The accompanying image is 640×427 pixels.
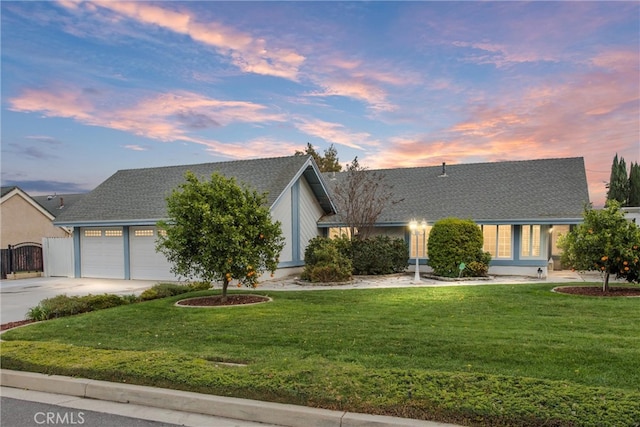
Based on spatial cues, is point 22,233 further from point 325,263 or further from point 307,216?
point 325,263

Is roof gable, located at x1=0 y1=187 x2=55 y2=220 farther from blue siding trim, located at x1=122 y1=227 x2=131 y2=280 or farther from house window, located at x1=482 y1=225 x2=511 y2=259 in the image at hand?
house window, located at x1=482 y1=225 x2=511 y2=259

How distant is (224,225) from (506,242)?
13217 millimetres

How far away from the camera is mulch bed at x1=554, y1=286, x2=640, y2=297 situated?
38.0ft

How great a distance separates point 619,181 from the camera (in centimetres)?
3953

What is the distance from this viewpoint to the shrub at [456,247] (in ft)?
57.6

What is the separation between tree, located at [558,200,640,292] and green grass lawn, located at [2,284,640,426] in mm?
1288

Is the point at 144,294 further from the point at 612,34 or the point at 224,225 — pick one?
the point at 612,34

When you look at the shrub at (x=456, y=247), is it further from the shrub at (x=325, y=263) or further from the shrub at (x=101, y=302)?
the shrub at (x=101, y=302)

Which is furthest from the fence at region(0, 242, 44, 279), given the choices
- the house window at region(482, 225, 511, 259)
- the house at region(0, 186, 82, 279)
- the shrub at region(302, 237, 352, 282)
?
the house window at region(482, 225, 511, 259)

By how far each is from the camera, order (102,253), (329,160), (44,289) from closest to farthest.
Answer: (44,289), (102,253), (329,160)

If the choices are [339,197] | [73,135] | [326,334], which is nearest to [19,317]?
[326,334]

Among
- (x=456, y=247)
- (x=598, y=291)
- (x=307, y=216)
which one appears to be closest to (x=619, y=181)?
(x=456, y=247)

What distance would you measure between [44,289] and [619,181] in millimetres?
44248

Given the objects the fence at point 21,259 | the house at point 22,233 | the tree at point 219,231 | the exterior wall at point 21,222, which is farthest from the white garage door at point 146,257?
the exterior wall at point 21,222
